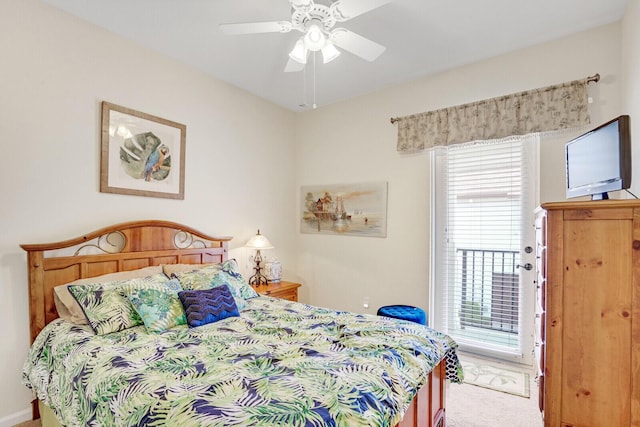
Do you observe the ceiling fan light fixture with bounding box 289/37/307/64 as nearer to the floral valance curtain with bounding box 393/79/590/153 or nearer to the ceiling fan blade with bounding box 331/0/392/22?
the ceiling fan blade with bounding box 331/0/392/22

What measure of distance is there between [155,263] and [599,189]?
3.20 meters

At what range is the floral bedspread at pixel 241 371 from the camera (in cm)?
117

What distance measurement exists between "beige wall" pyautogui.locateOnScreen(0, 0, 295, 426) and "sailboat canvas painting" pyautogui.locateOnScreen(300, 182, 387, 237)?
1.25 m

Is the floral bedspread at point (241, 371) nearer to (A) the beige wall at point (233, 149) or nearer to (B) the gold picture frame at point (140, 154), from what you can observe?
(A) the beige wall at point (233, 149)

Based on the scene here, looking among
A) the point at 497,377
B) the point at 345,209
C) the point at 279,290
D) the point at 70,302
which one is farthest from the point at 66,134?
the point at 497,377

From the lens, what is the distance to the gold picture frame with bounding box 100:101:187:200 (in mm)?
2570

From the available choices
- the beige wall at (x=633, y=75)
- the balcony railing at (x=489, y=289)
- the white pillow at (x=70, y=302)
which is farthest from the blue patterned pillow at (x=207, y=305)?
the beige wall at (x=633, y=75)

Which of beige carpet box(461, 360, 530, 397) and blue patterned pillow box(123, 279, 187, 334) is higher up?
blue patterned pillow box(123, 279, 187, 334)

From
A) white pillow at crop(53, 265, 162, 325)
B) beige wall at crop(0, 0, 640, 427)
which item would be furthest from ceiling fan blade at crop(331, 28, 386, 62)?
white pillow at crop(53, 265, 162, 325)

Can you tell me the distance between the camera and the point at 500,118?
291cm

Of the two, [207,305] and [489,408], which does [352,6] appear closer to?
[207,305]

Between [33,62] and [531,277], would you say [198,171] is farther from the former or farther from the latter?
[531,277]

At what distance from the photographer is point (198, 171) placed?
3.27 metres

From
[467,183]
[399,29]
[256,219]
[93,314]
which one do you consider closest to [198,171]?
[256,219]
